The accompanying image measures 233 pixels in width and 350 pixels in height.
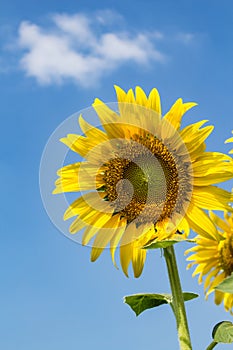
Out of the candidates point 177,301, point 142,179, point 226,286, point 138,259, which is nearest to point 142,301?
point 138,259

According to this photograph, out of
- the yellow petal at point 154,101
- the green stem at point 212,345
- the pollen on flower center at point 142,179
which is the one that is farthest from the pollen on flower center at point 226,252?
the green stem at point 212,345

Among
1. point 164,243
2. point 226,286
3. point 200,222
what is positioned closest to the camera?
point 226,286

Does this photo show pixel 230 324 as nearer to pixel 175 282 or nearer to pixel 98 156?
pixel 175 282

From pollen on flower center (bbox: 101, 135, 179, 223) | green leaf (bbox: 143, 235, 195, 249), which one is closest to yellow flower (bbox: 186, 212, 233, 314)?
pollen on flower center (bbox: 101, 135, 179, 223)

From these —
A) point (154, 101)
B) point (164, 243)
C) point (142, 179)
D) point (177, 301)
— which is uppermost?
point (154, 101)

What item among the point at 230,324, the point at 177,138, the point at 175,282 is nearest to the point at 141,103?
the point at 177,138

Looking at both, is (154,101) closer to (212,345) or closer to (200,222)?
(200,222)

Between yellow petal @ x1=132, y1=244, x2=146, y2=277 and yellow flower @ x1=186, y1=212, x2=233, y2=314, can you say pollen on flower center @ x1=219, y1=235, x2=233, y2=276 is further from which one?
yellow petal @ x1=132, y1=244, x2=146, y2=277
